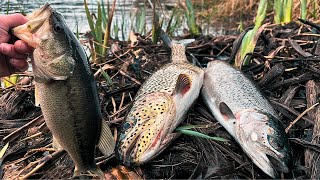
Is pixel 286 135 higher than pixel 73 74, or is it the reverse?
pixel 73 74

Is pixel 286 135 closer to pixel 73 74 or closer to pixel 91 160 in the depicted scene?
pixel 91 160

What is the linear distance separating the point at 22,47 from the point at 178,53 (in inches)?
93.2

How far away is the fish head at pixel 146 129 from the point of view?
127 inches

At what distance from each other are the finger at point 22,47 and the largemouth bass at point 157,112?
107 centimetres

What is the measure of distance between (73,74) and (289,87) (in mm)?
2417

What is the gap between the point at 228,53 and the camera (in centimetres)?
548

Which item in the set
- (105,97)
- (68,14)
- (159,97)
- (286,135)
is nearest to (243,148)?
(286,135)

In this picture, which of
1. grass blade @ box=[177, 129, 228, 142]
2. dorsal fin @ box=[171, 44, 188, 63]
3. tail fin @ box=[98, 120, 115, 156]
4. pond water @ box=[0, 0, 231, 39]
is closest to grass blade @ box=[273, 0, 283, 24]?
pond water @ box=[0, 0, 231, 39]

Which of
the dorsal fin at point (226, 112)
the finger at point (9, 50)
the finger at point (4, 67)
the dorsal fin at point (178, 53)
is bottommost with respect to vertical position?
the dorsal fin at point (226, 112)

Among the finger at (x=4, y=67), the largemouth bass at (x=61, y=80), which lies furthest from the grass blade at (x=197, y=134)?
the finger at (x=4, y=67)

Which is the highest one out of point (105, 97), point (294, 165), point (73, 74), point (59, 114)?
point (73, 74)

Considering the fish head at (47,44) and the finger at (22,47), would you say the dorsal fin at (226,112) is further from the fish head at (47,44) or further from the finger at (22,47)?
the finger at (22,47)

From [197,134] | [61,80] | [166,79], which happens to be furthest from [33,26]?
[166,79]

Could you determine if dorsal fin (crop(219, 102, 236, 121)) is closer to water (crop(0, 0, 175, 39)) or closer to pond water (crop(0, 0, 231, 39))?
pond water (crop(0, 0, 231, 39))
